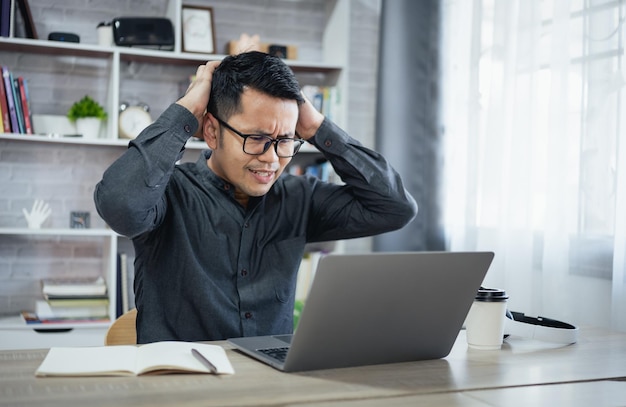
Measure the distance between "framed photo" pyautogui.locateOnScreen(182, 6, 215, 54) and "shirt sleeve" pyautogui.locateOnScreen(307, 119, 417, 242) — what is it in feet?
5.17

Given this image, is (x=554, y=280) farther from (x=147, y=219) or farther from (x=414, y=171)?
(x=147, y=219)

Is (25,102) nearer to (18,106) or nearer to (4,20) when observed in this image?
(18,106)

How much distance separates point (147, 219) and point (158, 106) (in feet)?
6.41

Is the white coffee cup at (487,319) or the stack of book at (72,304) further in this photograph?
the stack of book at (72,304)

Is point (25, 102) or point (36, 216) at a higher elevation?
point (25, 102)

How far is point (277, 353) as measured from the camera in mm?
1376

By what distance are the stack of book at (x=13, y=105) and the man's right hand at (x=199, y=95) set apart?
162 centimetres

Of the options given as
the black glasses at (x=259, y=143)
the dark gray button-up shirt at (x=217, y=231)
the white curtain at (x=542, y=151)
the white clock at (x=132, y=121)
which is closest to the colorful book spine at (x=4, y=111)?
the white clock at (x=132, y=121)

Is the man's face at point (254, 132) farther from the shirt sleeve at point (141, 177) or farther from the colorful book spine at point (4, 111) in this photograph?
the colorful book spine at point (4, 111)

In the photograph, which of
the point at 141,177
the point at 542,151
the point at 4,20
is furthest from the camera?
the point at 4,20

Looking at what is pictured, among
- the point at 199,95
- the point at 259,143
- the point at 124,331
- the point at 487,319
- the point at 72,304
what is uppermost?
the point at 199,95

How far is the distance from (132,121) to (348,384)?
2396mm

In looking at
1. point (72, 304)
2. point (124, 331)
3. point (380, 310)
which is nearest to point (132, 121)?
point (72, 304)

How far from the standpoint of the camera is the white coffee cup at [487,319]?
1.53 meters
